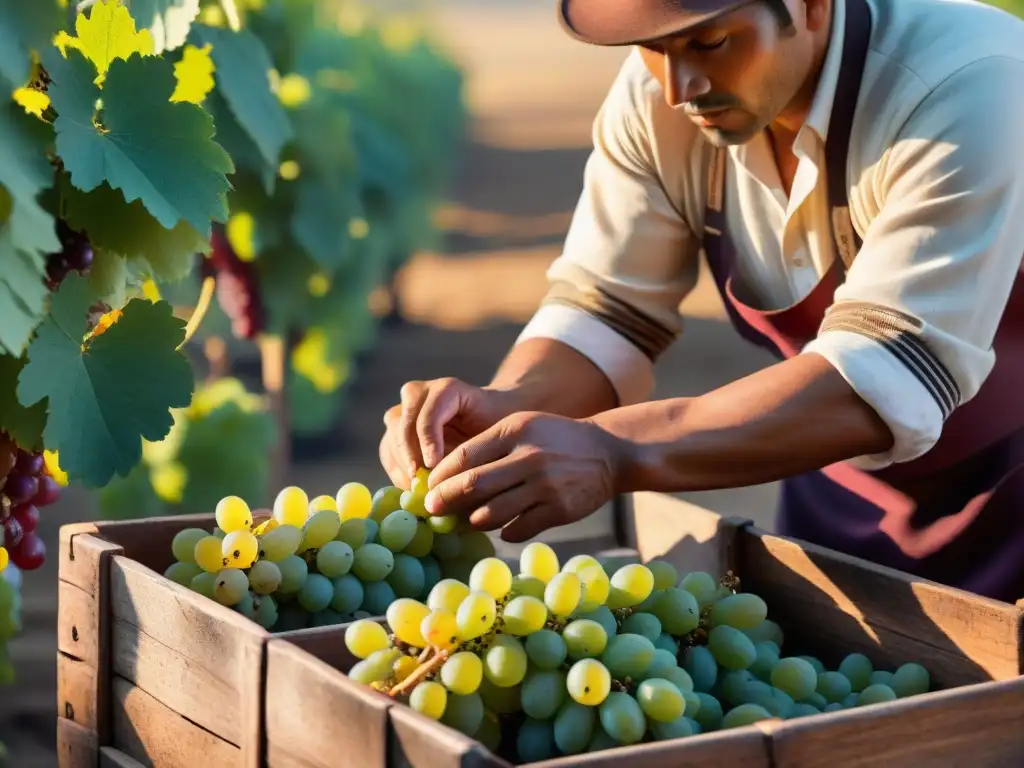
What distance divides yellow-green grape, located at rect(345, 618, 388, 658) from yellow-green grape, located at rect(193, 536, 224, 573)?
0.24 m

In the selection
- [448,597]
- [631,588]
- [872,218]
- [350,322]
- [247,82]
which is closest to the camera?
[448,597]

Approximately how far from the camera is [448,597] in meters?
1.26

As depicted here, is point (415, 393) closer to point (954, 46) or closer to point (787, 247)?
point (787, 247)

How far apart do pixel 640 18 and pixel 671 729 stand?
2.50ft

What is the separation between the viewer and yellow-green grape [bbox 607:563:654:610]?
137cm

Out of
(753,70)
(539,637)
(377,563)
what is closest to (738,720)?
(539,637)

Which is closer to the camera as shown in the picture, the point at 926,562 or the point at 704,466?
Result: the point at 704,466

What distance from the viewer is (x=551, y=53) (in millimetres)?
38125

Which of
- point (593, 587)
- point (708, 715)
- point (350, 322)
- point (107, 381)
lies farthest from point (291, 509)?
point (350, 322)

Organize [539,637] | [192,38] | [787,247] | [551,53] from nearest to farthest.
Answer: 1. [539,637]
2. [787,247]
3. [192,38]
4. [551,53]

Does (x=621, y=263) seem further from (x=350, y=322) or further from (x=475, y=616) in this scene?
(x=350, y=322)

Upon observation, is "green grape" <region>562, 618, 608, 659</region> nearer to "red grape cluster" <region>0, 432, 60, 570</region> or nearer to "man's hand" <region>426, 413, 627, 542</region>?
"man's hand" <region>426, 413, 627, 542</region>

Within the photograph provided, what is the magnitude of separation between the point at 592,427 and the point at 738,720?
0.41m

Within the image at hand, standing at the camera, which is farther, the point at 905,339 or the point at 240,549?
the point at 905,339
